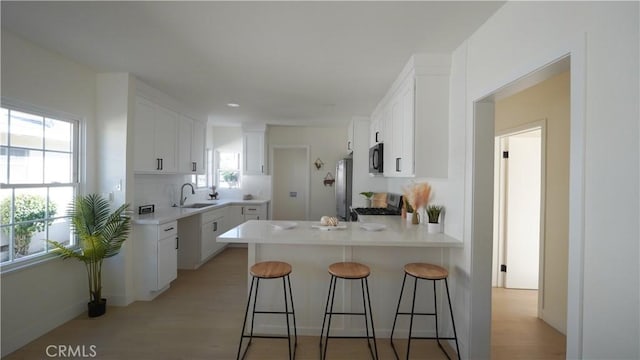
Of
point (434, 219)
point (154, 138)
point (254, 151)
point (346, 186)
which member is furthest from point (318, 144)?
point (434, 219)

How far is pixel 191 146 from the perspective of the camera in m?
4.30

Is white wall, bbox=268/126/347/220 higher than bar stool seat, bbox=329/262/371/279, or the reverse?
white wall, bbox=268/126/347/220

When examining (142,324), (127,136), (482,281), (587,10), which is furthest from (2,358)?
(587,10)

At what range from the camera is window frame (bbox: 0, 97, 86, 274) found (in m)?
2.11

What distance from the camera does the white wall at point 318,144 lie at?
6.00 metres

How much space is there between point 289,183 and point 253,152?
3.97 feet

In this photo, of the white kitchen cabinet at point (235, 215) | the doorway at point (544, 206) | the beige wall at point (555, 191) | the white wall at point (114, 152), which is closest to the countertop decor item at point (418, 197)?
the doorway at point (544, 206)

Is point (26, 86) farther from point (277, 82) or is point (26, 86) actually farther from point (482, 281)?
point (482, 281)

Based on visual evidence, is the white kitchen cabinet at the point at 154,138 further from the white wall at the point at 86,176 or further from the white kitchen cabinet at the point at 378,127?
the white kitchen cabinet at the point at 378,127

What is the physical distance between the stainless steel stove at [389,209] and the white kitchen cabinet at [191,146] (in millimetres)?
2706

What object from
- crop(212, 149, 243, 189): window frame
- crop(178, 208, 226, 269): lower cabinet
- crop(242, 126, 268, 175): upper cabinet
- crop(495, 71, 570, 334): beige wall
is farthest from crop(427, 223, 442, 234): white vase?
crop(212, 149, 243, 189): window frame

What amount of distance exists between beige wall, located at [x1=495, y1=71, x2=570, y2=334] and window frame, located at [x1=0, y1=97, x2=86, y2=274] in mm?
4655

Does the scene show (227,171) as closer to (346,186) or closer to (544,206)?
(346,186)

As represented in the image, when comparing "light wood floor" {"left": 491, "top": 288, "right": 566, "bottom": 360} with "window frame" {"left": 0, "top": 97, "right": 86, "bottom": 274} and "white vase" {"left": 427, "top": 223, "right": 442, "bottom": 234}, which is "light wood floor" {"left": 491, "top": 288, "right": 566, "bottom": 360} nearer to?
"white vase" {"left": 427, "top": 223, "right": 442, "bottom": 234}
